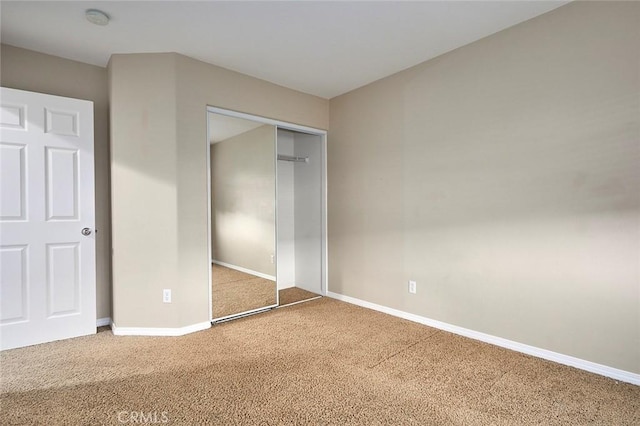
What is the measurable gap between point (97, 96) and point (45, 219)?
1222 millimetres

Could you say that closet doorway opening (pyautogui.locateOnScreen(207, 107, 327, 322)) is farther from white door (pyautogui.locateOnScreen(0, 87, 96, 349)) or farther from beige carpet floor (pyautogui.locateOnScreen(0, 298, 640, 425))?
white door (pyautogui.locateOnScreen(0, 87, 96, 349))

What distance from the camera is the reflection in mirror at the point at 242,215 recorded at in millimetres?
3152

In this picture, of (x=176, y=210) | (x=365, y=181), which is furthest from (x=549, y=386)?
(x=176, y=210)

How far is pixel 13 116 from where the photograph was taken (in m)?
2.49

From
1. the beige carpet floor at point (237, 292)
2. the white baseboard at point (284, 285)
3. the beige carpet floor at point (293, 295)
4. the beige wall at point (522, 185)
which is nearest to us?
the beige wall at point (522, 185)

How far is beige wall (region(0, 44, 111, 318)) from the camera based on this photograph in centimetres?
274

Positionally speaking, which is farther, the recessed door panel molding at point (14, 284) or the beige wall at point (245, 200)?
the beige wall at point (245, 200)

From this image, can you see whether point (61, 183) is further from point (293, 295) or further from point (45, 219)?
point (293, 295)

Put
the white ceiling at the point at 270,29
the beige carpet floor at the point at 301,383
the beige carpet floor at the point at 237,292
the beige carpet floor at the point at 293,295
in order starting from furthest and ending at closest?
the beige carpet floor at the point at 293,295 → the beige carpet floor at the point at 237,292 → the white ceiling at the point at 270,29 → the beige carpet floor at the point at 301,383

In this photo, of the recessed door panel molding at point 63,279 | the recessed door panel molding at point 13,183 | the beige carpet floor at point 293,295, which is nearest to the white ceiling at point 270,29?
the recessed door panel molding at point 13,183

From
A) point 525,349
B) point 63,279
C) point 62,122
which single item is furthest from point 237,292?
point 525,349

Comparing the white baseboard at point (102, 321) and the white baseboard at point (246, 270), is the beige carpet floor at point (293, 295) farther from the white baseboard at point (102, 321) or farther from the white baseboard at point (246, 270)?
the white baseboard at point (102, 321)

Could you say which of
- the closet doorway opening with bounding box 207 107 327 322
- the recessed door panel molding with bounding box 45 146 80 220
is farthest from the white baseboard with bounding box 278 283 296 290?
the recessed door panel molding with bounding box 45 146 80 220

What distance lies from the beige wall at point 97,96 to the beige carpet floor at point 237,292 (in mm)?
1020
